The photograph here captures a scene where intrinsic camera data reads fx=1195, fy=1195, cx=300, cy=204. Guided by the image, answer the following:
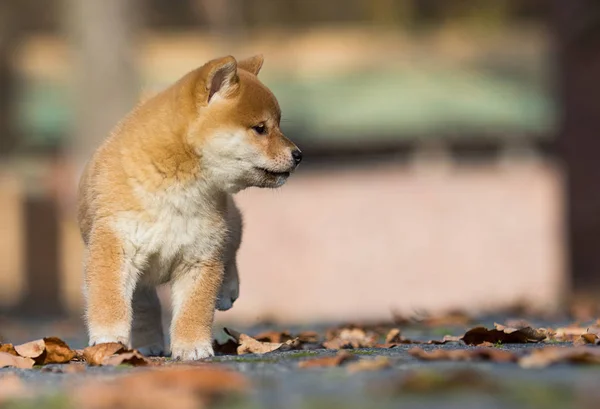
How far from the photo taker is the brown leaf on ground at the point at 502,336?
486 centimetres

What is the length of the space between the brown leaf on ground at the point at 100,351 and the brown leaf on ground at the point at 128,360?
35 mm

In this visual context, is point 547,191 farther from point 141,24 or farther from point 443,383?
point 443,383

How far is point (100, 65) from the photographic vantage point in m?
13.3

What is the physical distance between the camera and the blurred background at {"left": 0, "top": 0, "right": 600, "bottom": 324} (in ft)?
46.9

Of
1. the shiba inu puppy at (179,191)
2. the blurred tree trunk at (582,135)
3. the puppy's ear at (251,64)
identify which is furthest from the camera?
the blurred tree trunk at (582,135)

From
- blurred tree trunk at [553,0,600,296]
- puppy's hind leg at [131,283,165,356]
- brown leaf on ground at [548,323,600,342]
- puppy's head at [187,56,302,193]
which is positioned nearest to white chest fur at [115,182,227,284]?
puppy's head at [187,56,302,193]

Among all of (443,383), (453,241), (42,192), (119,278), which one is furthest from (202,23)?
(443,383)

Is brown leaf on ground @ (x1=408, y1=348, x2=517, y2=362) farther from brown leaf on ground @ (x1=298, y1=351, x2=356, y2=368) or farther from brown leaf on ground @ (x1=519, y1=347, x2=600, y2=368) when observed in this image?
brown leaf on ground @ (x1=298, y1=351, x2=356, y2=368)

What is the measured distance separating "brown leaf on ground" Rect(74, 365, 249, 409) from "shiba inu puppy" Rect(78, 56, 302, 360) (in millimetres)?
1202

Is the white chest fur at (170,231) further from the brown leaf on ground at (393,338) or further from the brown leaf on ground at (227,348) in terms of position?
the brown leaf on ground at (393,338)

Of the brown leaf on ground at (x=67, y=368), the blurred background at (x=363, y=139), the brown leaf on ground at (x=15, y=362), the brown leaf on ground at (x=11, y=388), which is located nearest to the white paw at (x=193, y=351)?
the brown leaf on ground at (x=67, y=368)

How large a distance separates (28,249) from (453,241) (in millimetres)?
5960

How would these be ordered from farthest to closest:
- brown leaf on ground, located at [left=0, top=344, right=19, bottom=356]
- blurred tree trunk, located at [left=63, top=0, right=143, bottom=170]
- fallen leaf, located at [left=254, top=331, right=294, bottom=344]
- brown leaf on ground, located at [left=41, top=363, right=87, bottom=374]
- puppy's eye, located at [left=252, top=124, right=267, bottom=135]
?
1. blurred tree trunk, located at [left=63, top=0, right=143, bottom=170]
2. fallen leaf, located at [left=254, top=331, right=294, bottom=344]
3. puppy's eye, located at [left=252, top=124, right=267, bottom=135]
4. brown leaf on ground, located at [left=0, top=344, right=19, bottom=356]
5. brown leaf on ground, located at [left=41, top=363, right=87, bottom=374]

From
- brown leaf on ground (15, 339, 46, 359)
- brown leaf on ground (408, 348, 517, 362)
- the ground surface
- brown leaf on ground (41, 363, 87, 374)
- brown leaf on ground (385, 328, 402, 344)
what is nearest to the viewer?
the ground surface
